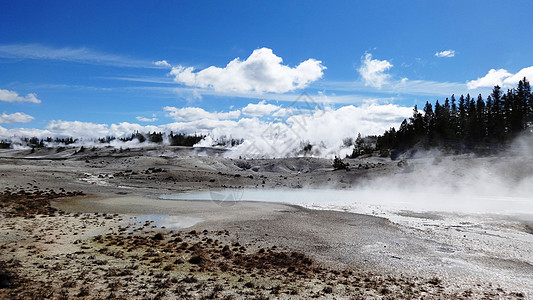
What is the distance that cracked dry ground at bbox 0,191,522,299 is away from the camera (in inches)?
375

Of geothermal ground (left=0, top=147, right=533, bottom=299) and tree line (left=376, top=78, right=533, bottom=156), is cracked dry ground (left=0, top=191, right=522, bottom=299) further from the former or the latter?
tree line (left=376, top=78, right=533, bottom=156)

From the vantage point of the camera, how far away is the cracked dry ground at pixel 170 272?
375 inches

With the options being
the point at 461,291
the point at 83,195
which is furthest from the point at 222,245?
the point at 83,195

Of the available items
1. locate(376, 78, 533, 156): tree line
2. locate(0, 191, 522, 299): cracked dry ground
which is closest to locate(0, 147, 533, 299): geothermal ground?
locate(0, 191, 522, 299): cracked dry ground

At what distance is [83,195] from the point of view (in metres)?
31.8

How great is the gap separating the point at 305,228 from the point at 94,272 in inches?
476

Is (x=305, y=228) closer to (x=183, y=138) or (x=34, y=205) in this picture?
(x=34, y=205)

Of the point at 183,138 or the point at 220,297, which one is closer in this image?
the point at 220,297

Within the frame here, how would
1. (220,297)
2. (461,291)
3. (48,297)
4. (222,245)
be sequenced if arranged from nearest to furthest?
(48,297) < (220,297) < (461,291) < (222,245)

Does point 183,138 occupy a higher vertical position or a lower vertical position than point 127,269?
higher

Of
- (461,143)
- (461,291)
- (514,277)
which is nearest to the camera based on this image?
(461,291)

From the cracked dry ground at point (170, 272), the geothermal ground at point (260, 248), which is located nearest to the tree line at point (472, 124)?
the geothermal ground at point (260, 248)

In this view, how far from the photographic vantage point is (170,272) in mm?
11281

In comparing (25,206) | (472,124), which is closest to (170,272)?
(25,206)
